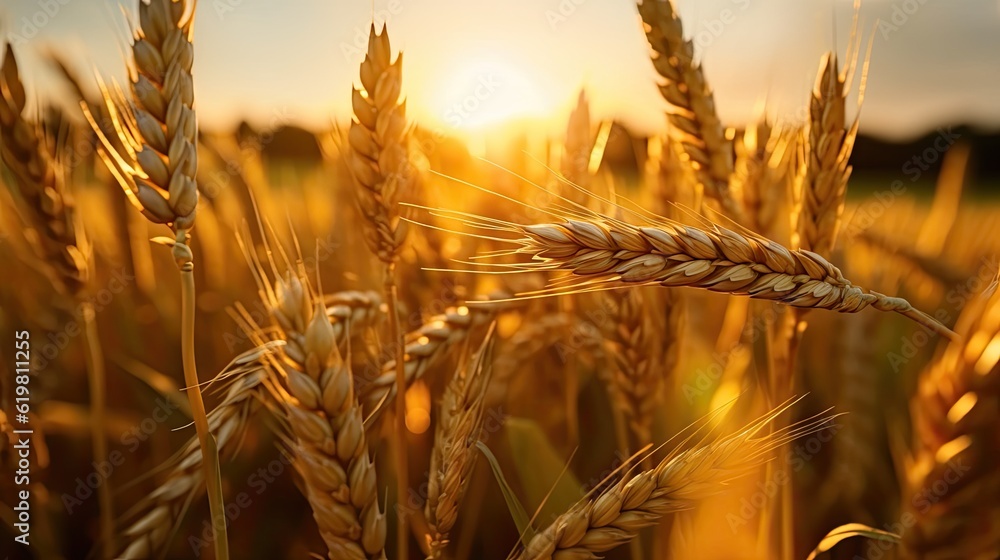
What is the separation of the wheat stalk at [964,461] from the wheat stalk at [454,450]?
1.97 feet

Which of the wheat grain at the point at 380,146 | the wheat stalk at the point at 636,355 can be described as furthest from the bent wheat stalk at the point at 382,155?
the wheat stalk at the point at 636,355

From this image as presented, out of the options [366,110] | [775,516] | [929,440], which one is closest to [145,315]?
[366,110]

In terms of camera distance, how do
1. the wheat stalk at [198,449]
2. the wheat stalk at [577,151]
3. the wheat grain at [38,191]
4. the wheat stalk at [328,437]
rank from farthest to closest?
the wheat stalk at [577,151], the wheat grain at [38,191], the wheat stalk at [198,449], the wheat stalk at [328,437]

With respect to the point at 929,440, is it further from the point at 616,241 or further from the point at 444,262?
the point at 444,262

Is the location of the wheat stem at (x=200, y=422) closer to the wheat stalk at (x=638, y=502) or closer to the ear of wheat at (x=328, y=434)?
the ear of wheat at (x=328, y=434)

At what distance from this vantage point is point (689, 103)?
101 centimetres

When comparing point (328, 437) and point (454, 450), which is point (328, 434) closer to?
point (328, 437)

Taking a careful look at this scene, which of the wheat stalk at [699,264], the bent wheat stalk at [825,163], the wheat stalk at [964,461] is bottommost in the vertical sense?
the wheat stalk at [964,461]

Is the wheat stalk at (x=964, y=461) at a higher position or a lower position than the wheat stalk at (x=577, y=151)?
lower

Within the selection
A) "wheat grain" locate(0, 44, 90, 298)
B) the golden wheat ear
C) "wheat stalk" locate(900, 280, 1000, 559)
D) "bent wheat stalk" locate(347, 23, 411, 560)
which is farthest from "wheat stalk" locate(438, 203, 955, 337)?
"wheat grain" locate(0, 44, 90, 298)

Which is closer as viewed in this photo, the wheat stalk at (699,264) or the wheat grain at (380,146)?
the wheat stalk at (699,264)

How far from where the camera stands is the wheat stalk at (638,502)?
614 millimetres

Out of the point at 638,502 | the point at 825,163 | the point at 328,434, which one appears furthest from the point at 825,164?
the point at 328,434

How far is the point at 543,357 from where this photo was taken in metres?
1.33
